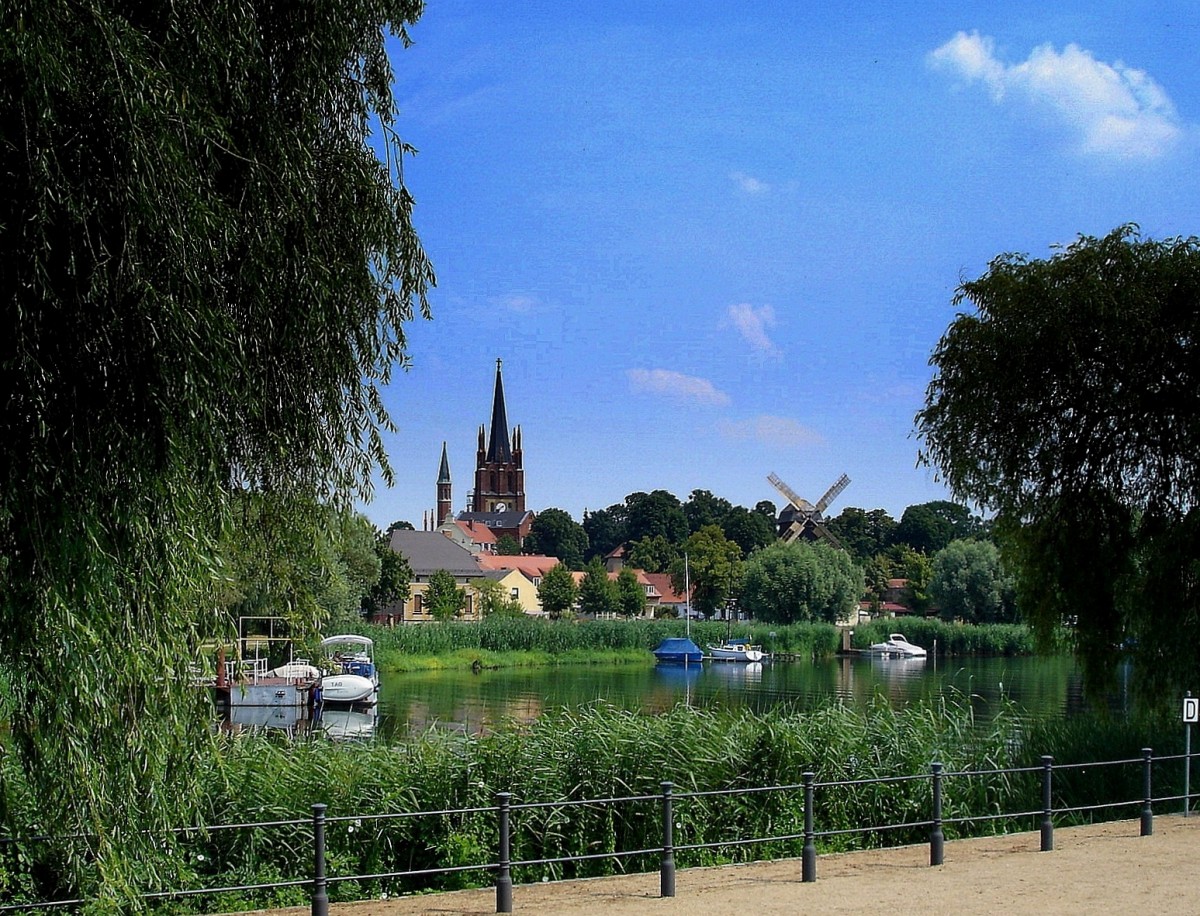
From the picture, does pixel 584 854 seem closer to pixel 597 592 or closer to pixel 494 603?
pixel 494 603

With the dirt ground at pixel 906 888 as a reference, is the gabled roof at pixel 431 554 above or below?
above

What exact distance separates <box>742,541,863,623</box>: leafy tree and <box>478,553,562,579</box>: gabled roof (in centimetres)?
4260

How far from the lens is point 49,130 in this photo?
25.3 feet

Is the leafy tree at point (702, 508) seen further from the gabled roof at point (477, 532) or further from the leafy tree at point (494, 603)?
the leafy tree at point (494, 603)

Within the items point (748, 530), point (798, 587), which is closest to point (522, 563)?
point (748, 530)

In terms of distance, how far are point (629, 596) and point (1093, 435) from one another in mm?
91110

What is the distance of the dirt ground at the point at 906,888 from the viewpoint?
1087cm

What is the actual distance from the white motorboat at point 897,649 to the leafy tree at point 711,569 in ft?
86.8

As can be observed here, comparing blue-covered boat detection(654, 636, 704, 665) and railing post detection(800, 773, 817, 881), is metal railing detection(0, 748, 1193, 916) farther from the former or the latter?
blue-covered boat detection(654, 636, 704, 665)

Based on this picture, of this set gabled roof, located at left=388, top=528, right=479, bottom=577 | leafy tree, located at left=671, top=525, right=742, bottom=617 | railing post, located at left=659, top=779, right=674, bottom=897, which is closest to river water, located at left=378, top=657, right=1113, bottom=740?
railing post, located at left=659, top=779, right=674, bottom=897

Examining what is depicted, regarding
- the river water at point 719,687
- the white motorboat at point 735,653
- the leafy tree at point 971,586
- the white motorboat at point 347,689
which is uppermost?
the leafy tree at point 971,586

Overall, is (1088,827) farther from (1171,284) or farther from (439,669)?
(439,669)

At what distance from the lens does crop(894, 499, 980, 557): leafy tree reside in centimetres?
15250

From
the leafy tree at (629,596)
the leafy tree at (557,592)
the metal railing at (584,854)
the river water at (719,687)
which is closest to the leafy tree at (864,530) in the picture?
the leafy tree at (629,596)
